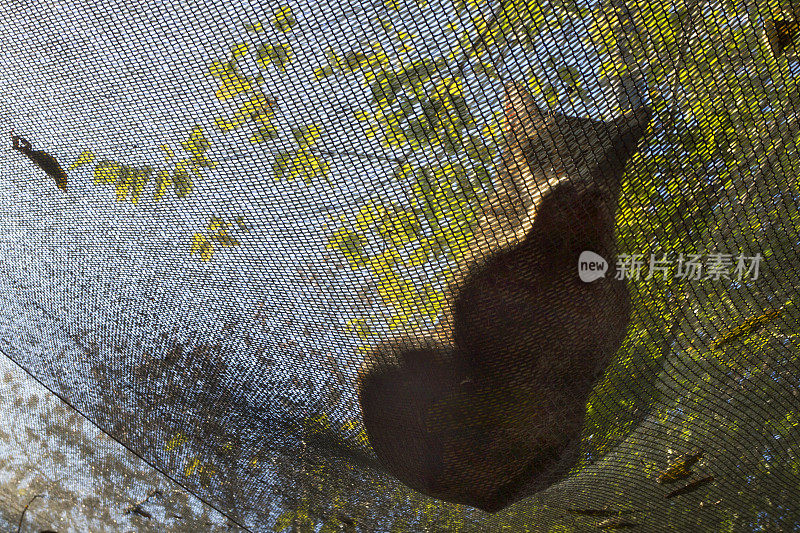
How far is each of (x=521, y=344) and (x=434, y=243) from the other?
0.20 m

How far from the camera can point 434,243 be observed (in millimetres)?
748

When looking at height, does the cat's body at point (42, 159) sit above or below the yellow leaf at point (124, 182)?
above

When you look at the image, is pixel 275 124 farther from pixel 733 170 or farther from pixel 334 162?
pixel 733 170

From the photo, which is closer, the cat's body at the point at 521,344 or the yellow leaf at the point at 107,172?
the cat's body at the point at 521,344

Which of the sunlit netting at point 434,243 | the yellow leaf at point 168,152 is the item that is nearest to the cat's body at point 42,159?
the sunlit netting at point 434,243

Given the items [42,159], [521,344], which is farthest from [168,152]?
[521,344]

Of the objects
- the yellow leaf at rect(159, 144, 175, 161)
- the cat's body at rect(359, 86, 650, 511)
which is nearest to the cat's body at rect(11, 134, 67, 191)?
the yellow leaf at rect(159, 144, 175, 161)

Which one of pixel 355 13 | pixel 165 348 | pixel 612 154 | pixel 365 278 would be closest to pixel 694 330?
pixel 612 154

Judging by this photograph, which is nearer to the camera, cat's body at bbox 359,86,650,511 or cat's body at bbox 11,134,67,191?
cat's body at bbox 359,86,650,511

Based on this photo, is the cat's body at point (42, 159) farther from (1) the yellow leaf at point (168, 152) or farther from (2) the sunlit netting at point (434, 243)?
(1) the yellow leaf at point (168, 152)

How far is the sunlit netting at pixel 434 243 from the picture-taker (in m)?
0.65

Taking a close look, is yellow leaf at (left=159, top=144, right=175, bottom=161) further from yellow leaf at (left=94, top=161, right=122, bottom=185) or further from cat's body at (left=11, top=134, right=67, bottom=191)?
cat's body at (left=11, top=134, right=67, bottom=191)

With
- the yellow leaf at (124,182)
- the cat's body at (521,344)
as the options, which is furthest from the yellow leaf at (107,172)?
the cat's body at (521,344)

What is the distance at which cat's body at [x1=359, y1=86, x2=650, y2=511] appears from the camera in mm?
684
